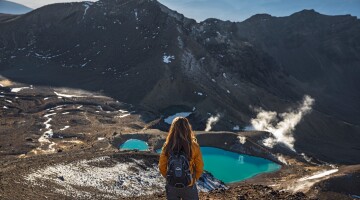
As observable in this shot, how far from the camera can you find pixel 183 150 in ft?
41.7

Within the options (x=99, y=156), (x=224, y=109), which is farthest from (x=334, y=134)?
(x=99, y=156)

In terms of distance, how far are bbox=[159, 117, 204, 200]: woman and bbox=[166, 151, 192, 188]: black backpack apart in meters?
0.11

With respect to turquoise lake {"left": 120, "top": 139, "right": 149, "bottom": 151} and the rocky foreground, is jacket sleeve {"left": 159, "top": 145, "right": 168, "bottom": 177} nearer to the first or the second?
the rocky foreground


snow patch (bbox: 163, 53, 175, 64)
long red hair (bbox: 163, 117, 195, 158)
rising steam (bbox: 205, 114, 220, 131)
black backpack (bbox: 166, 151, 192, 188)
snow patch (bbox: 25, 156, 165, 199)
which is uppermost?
snow patch (bbox: 163, 53, 175, 64)

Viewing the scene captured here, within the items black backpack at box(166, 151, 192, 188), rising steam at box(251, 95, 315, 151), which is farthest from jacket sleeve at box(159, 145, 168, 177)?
rising steam at box(251, 95, 315, 151)

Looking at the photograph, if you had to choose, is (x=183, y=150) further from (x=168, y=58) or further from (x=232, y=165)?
(x=168, y=58)

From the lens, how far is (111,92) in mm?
153875

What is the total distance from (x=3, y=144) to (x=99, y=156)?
144ft

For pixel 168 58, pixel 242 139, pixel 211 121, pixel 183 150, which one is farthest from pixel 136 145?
pixel 183 150

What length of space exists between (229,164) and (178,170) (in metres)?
78.5

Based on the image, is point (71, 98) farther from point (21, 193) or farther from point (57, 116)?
point (21, 193)

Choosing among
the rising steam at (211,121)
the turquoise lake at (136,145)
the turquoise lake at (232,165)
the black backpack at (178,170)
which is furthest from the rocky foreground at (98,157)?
the rising steam at (211,121)

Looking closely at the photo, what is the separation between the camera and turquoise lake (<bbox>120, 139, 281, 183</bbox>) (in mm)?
82700

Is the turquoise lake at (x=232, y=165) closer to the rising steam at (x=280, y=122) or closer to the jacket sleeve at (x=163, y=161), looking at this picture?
the rising steam at (x=280, y=122)
